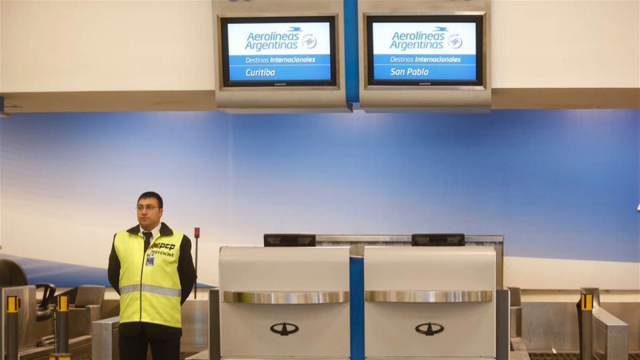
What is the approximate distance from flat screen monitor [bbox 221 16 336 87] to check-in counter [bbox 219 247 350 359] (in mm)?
1166

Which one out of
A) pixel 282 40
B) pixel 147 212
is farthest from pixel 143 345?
pixel 282 40

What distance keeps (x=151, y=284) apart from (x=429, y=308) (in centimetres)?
187

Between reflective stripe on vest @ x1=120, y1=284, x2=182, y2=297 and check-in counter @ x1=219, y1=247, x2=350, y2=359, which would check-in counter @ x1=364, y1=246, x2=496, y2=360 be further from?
reflective stripe on vest @ x1=120, y1=284, x2=182, y2=297

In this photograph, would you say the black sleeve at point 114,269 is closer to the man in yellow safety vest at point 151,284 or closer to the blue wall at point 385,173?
the man in yellow safety vest at point 151,284

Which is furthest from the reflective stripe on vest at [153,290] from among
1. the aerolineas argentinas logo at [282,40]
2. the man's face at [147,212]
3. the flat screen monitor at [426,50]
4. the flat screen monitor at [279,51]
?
the flat screen monitor at [426,50]

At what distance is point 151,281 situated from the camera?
5.11 m

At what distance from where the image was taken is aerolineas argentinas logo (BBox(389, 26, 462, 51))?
4.83 m

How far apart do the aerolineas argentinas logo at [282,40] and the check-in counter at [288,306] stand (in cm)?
134

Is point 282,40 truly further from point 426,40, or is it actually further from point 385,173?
point 385,173

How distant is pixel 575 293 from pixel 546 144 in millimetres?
1696

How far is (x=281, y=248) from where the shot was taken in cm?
438

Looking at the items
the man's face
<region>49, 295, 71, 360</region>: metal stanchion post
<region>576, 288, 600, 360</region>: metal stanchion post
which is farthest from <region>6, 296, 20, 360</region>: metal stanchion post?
<region>576, 288, 600, 360</region>: metal stanchion post

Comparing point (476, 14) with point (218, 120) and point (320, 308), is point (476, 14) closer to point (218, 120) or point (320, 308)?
point (320, 308)

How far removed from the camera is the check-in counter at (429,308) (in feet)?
13.8
